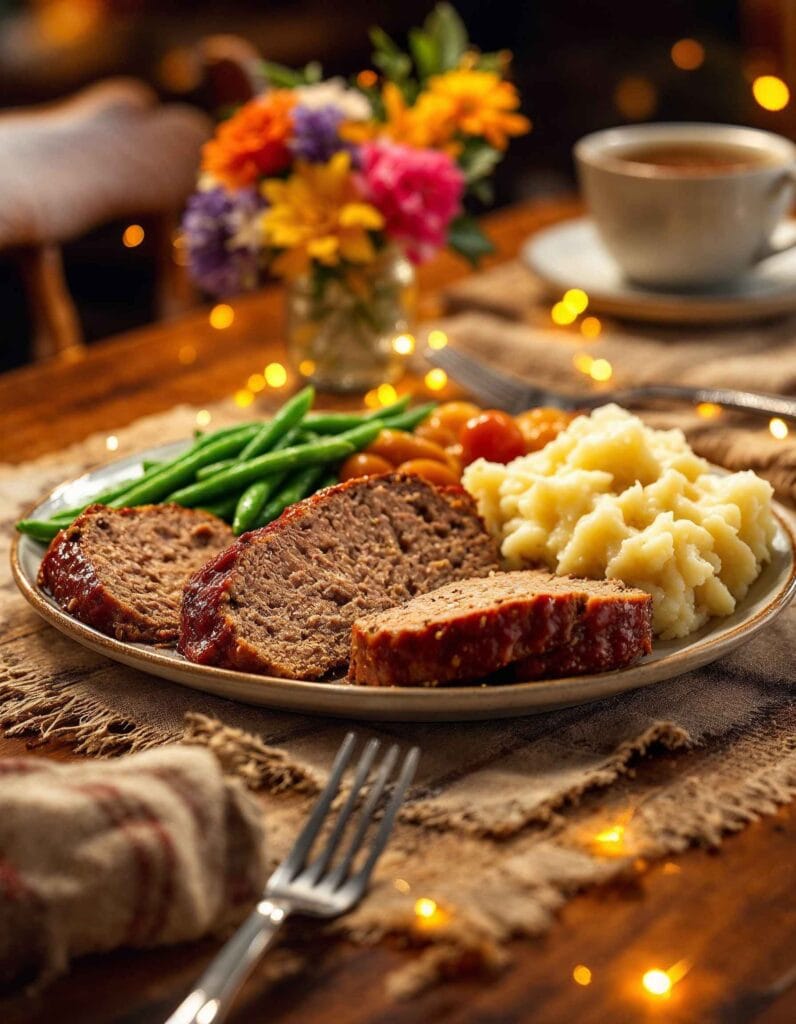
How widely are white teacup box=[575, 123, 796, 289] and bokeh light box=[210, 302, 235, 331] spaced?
108 cm

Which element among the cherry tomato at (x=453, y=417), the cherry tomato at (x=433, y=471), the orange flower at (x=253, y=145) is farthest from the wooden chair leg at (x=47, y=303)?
the cherry tomato at (x=433, y=471)

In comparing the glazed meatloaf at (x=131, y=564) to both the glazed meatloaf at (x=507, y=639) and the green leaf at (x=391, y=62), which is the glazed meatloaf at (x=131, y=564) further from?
the green leaf at (x=391, y=62)

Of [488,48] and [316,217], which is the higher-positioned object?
[316,217]

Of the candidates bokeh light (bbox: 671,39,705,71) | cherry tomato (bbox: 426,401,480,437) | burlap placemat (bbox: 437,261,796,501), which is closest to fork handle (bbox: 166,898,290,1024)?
cherry tomato (bbox: 426,401,480,437)

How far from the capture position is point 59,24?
823cm

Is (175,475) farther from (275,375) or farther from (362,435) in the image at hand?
(275,375)

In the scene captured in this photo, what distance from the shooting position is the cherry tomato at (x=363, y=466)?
249cm

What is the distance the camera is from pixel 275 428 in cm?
260

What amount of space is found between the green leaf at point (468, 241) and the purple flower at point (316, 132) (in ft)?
1.58

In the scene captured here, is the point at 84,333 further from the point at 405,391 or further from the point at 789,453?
the point at 789,453

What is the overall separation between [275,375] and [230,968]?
7.45ft

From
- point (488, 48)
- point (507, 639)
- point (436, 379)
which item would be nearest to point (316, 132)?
point (436, 379)

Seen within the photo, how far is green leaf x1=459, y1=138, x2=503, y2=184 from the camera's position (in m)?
3.36

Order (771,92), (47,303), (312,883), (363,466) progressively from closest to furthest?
1. (312,883)
2. (363,466)
3. (47,303)
4. (771,92)
